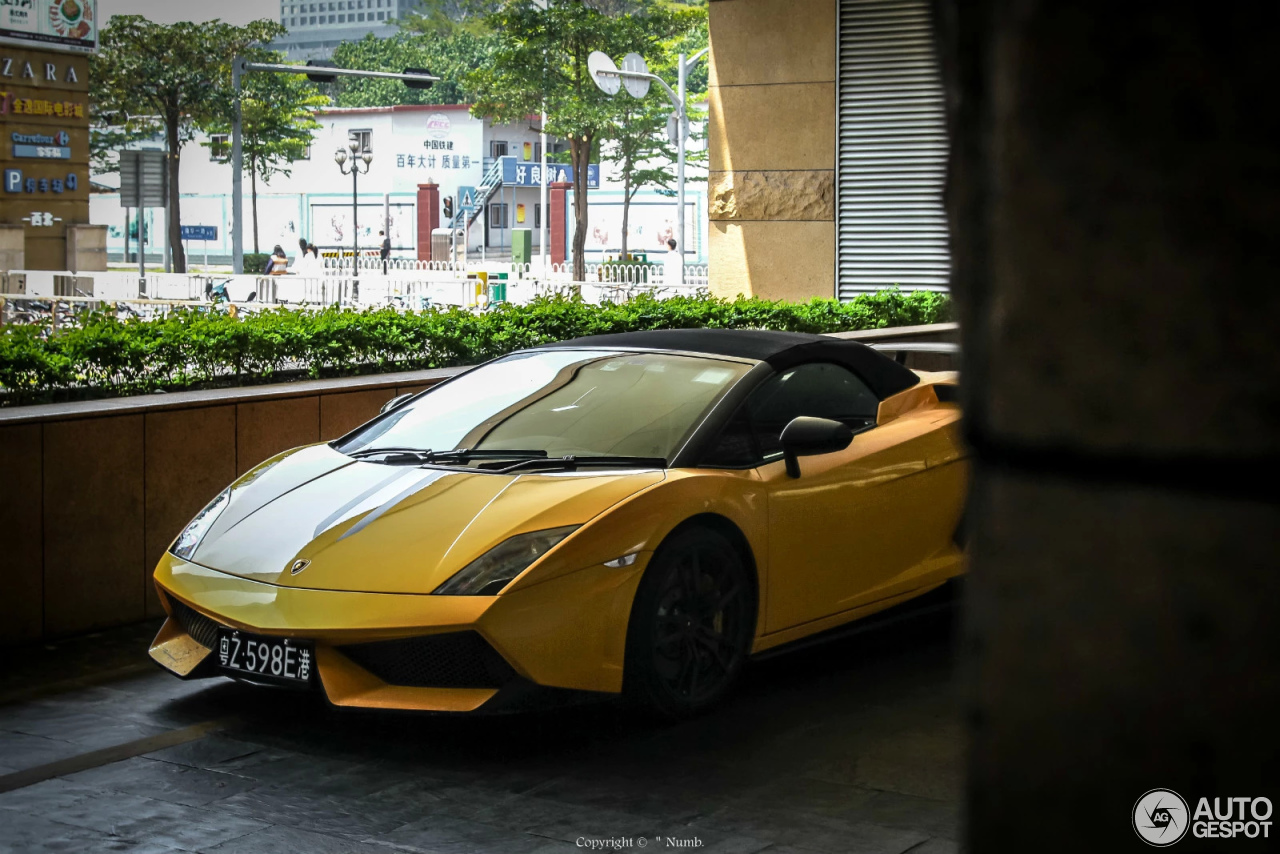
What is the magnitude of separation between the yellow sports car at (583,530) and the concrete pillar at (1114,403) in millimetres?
3969

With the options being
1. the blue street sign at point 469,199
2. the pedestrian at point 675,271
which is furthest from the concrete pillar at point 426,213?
the pedestrian at point 675,271

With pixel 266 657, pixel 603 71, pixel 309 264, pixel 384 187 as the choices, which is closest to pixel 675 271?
pixel 603 71

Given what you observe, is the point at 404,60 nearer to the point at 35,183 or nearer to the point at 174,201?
the point at 174,201

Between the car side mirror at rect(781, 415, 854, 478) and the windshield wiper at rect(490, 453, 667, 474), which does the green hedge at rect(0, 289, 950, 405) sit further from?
the windshield wiper at rect(490, 453, 667, 474)

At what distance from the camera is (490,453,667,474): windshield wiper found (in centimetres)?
549

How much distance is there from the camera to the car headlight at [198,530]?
5672mm

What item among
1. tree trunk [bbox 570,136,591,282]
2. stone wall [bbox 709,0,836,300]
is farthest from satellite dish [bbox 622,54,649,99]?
tree trunk [bbox 570,136,591,282]

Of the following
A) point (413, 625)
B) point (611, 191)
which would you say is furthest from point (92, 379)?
point (611, 191)

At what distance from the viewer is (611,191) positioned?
72562 mm

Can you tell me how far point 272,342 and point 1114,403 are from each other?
26.3 ft

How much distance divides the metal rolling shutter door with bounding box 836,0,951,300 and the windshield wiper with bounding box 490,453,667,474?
10.8m

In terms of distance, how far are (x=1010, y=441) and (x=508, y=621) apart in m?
4.00

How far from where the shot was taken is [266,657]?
5090mm

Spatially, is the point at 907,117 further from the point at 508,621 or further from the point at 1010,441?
the point at 1010,441
